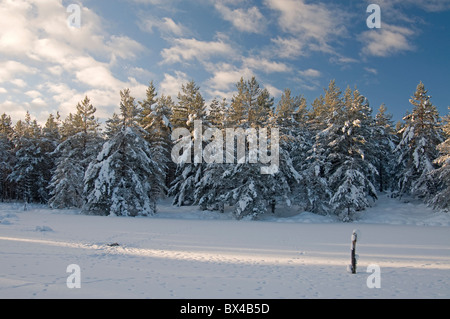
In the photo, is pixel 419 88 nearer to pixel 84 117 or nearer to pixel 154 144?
pixel 154 144

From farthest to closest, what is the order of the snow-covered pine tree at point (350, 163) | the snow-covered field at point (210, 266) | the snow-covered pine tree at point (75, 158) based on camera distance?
1. the snow-covered pine tree at point (75, 158)
2. the snow-covered pine tree at point (350, 163)
3. the snow-covered field at point (210, 266)

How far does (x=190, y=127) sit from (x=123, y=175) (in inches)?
375

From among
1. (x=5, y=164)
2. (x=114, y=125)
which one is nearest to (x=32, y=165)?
(x=5, y=164)

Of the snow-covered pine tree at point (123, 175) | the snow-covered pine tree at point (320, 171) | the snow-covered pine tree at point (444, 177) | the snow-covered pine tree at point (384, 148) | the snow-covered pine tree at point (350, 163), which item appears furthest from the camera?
the snow-covered pine tree at point (384, 148)

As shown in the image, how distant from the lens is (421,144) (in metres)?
29.3

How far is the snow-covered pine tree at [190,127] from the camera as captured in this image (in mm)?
30641

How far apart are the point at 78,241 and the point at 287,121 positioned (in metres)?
26.7

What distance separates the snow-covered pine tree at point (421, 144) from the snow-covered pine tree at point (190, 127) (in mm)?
23910

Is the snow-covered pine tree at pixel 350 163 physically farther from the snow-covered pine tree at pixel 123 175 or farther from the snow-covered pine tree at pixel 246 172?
the snow-covered pine tree at pixel 123 175

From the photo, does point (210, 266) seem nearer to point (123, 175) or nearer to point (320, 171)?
point (123, 175)

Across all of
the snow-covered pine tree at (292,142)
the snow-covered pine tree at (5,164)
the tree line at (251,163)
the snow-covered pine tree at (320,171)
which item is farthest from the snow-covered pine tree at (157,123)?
the snow-covered pine tree at (5,164)

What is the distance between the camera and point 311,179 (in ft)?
93.1

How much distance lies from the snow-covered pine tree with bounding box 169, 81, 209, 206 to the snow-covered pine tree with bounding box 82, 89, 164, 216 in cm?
424
